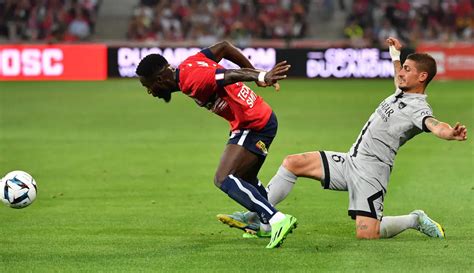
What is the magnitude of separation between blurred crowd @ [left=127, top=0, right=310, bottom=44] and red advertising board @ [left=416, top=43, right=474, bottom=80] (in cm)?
632

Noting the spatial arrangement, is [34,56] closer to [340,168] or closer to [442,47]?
[442,47]

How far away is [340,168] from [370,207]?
1.67ft

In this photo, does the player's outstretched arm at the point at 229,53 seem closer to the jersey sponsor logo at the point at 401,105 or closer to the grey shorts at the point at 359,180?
the grey shorts at the point at 359,180

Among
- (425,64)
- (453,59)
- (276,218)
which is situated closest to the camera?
(276,218)

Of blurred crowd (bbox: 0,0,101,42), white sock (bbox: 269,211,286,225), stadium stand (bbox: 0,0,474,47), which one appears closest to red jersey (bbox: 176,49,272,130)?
white sock (bbox: 269,211,286,225)

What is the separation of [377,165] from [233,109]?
1.45 meters

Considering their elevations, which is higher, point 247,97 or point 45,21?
point 247,97

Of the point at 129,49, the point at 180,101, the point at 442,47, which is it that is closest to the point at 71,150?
the point at 180,101

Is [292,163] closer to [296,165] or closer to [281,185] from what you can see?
[296,165]

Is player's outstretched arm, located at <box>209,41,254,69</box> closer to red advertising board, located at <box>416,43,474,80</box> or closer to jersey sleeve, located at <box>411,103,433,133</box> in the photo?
jersey sleeve, located at <box>411,103,433,133</box>

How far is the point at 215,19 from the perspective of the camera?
38.8 meters

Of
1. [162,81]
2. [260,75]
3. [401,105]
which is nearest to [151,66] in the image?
[162,81]

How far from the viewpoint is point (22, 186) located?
932 centimetres

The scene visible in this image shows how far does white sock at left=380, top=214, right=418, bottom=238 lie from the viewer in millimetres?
9141
